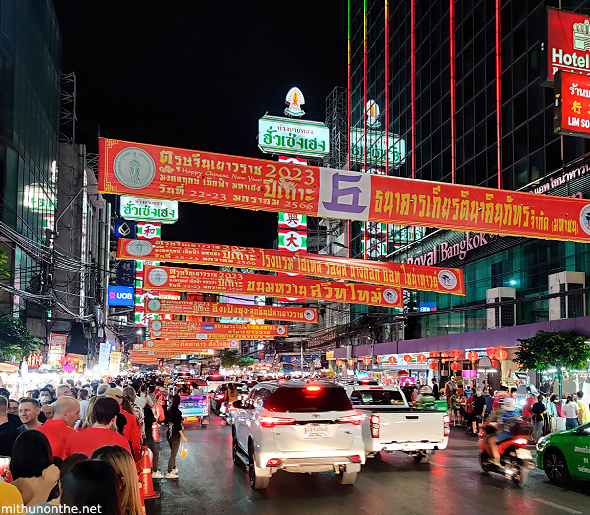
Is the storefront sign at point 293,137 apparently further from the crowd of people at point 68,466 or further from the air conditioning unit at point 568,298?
the crowd of people at point 68,466

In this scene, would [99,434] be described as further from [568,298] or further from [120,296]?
[120,296]

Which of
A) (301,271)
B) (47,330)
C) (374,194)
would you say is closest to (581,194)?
(301,271)

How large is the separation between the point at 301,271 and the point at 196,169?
1175 cm

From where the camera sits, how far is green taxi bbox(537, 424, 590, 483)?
11.4m

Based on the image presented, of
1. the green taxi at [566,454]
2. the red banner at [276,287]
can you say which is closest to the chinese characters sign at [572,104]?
the green taxi at [566,454]

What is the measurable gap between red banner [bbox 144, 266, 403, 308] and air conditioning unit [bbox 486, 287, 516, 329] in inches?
421

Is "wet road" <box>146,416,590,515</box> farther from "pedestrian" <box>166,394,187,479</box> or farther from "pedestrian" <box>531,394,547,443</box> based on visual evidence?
"pedestrian" <box>531,394,547,443</box>

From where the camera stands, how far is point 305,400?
451 inches

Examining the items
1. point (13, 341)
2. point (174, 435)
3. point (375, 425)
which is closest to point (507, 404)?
point (375, 425)

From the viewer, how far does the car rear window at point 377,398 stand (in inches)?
615

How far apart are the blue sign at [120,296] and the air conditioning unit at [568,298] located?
54.3 metres

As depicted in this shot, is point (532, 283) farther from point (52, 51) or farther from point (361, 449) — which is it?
point (52, 51)

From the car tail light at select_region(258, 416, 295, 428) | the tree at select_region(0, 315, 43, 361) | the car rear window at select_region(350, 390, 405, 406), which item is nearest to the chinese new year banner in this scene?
the car tail light at select_region(258, 416, 295, 428)

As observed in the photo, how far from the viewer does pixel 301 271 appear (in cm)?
2380
